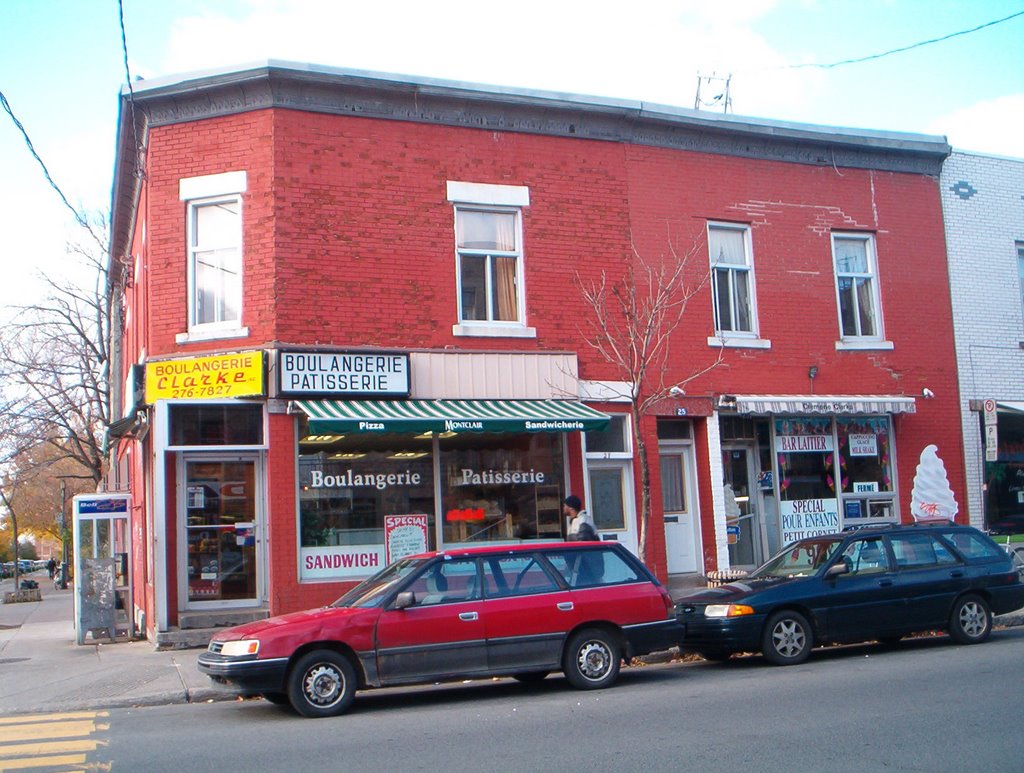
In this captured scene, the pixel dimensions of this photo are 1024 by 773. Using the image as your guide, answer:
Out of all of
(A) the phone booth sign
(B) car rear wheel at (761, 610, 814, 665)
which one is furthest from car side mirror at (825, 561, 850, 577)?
(A) the phone booth sign

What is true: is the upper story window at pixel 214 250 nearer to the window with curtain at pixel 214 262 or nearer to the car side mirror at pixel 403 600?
the window with curtain at pixel 214 262

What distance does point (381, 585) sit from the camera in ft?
33.5

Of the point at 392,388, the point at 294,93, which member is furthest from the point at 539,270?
the point at 294,93

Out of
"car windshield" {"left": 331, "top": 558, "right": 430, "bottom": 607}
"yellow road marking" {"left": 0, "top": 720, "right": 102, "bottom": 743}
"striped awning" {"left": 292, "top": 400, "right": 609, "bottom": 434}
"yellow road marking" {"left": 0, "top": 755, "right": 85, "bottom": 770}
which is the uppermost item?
"striped awning" {"left": 292, "top": 400, "right": 609, "bottom": 434}

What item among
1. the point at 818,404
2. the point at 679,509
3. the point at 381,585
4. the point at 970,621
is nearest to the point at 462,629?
the point at 381,585

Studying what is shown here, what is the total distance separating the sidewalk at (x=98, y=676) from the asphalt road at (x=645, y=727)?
0.69m

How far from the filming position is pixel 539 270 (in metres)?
16.3

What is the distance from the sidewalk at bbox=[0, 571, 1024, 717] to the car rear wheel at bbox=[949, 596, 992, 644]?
2.31 m

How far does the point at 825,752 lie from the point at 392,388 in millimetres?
8981

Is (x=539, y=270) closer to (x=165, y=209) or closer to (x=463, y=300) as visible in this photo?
(x=463, y=300)

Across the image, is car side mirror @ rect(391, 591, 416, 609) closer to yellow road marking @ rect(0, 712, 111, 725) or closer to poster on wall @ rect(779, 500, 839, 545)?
yellow road marking @ rect(0, 712, 111, 725)

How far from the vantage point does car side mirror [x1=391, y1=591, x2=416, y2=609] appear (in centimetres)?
975

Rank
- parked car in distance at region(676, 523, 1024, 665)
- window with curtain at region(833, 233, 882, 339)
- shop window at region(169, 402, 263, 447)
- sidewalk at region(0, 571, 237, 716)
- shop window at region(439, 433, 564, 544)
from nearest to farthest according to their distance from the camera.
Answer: sidewalk at region(0, 571, 237, 716) → parked car in distance at region(676, 523, 1024, 665) → shop window at region(169, 402, 263, 447) → shop window at region(439, 433, 564, 544) → window with curtain at region(833, 233, 882, 339)

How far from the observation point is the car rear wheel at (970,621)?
12609 mm
